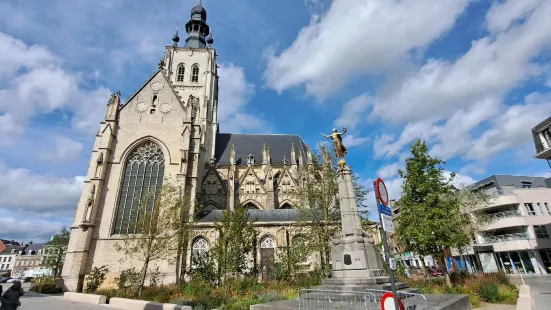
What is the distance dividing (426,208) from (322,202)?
576 centimetres

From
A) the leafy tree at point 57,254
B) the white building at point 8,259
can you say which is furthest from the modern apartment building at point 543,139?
the white building at point 8,259

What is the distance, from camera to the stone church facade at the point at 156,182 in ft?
63.1

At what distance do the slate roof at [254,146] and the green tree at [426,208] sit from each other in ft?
58.2

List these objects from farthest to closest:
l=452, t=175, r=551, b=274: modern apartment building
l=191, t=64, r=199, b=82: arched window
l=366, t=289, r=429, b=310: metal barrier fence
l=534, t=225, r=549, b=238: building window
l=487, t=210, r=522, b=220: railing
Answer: l=191, t=64, r=199, b=82: arched window → l=487, t=210, r=522, b=220: railing → l=534, t=225, r=549, b=238: building window → l=452, t=175, r=551, b=274: modern apartment building → l=366, t=289, r=429, b=310: metal barrier fence

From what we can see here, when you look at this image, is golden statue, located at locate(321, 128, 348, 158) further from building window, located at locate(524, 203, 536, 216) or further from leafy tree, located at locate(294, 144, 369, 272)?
building window, located at locate(524, 203, 536, 216)

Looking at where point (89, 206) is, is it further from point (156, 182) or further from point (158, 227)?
point (158, 227)

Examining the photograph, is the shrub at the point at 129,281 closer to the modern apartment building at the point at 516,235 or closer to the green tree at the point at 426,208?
the green tree at the point at 426,208

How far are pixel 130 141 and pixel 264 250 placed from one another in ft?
46.5

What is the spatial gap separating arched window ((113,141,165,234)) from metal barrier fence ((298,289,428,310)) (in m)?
16.9

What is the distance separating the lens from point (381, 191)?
4305 mm

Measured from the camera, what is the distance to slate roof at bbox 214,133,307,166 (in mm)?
33781

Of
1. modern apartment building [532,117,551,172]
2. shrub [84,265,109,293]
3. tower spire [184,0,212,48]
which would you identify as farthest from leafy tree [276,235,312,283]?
tower spire [184,0,212,48]

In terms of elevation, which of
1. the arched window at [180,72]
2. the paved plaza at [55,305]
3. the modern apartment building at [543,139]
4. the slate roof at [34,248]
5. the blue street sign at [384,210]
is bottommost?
the paved plaza at [55,305]

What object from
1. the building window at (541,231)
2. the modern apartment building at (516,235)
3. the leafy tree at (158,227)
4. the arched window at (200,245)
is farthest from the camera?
the building window at (541,231)
